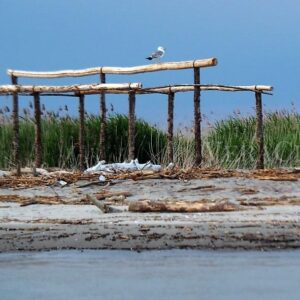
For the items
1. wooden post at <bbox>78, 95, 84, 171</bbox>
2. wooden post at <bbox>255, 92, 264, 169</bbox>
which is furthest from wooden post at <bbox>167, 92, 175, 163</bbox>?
wooden post at <bbox>78, 95, 84, 171</bbox>

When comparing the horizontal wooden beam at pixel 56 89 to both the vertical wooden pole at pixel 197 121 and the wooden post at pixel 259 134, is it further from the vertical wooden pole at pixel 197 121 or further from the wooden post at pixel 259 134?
the wooden post at pixel 259 134

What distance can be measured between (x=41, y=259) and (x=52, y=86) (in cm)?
1078

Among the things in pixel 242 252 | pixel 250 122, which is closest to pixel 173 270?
pixel 242 252

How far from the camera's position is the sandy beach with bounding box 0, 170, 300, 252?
10.0 m

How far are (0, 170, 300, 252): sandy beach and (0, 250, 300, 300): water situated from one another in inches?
17.7

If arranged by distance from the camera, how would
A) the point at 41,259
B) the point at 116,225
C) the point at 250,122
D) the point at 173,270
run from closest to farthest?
1. the point at 173,270
2. the point at 41,259
3. the point at 116,225
4. the point at 250,122

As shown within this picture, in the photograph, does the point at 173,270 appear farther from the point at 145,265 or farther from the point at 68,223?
the point at 68,223

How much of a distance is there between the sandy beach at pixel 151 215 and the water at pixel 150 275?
0.45m

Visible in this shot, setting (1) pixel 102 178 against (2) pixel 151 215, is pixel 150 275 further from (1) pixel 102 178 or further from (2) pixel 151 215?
(1) pixel 102 178

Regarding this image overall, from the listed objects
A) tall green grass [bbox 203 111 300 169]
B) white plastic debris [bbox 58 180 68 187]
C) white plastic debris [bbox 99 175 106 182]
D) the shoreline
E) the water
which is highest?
tall green grass [bbox 203 111 300 169]

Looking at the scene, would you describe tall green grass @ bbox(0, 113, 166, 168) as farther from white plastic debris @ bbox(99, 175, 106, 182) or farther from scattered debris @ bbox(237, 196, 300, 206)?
scattered debris @ bbox(237, 196, 300, 206)

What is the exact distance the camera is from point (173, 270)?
848cm

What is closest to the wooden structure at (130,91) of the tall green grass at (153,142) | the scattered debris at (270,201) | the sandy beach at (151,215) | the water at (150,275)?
the tall green grass at (153,142)

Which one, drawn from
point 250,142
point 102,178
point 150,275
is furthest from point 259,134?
point 150,275
